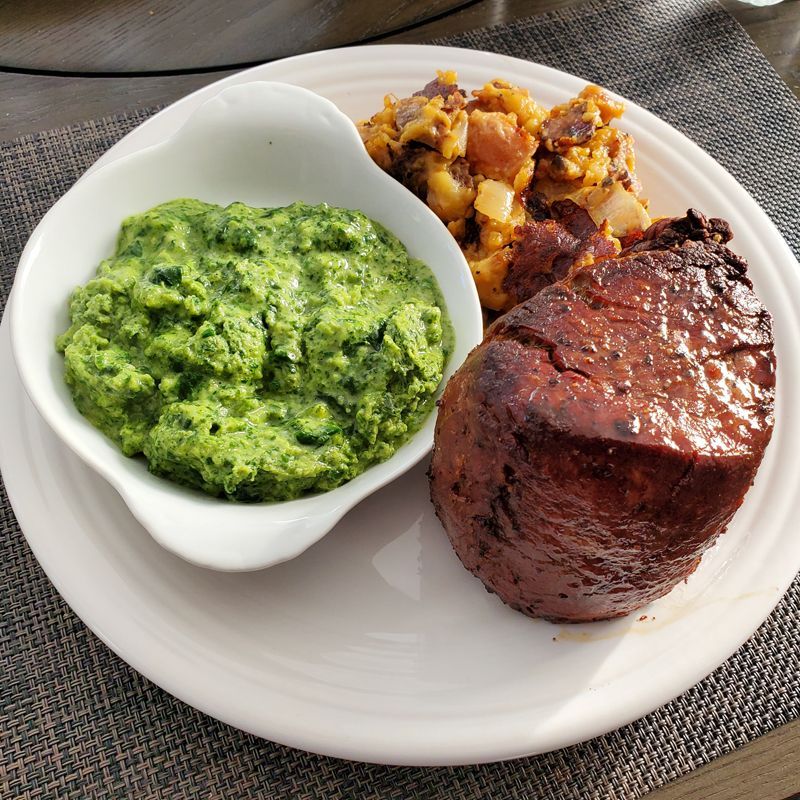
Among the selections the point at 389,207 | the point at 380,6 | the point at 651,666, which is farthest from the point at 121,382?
the point at 380,6

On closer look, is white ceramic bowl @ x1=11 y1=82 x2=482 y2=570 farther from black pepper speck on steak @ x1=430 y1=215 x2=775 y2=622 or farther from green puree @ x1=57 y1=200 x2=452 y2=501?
black pepper speck on steak @ x1=430 y1=215 x2=775 y2=622

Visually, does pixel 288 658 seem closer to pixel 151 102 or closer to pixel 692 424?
pixel 692 424

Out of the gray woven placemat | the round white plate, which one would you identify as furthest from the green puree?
the gray woven placemat

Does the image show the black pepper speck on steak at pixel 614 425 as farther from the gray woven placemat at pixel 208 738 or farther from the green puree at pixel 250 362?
the gray woven placemat at pixel 208 738

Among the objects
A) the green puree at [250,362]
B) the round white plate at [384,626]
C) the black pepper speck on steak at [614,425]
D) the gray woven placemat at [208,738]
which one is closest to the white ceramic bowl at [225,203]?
the green puree at [250,362]

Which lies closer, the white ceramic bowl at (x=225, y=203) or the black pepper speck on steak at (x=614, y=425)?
the black pepper speck on steak at (x=614, y=425)

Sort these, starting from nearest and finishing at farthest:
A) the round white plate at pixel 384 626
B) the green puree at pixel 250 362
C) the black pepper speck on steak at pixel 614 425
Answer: the black pepper speck on steak at pixel 614 425 < the round white plate at pixel 384 626 < the green puree at pixel 250 362

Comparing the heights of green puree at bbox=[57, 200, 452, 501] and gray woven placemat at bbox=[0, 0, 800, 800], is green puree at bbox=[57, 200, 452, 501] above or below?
above

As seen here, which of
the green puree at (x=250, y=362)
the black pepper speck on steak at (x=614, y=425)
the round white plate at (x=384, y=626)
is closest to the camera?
the black pepper speck on steak at (x=614, y=425)
